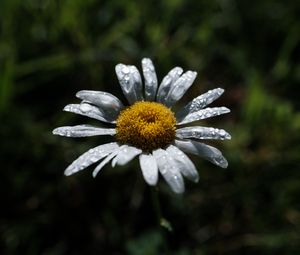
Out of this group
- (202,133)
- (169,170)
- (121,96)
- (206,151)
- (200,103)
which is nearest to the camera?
(169,170)

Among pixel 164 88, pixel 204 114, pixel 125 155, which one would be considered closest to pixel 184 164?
Answer: pixel 125 155

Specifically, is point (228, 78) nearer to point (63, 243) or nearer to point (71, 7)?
point (71, 7)

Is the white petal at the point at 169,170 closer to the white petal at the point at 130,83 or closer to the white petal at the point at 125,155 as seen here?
the white petal at the point at 125,155

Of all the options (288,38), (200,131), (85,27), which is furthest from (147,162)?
(288,38)

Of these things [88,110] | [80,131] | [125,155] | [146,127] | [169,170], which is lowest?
[169,170]

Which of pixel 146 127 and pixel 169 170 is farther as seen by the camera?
pixel 146 127

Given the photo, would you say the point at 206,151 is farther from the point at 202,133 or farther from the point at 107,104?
the point at 107,104

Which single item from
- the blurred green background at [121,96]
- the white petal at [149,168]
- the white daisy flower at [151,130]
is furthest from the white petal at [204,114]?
the blurred green background at [121,96]
